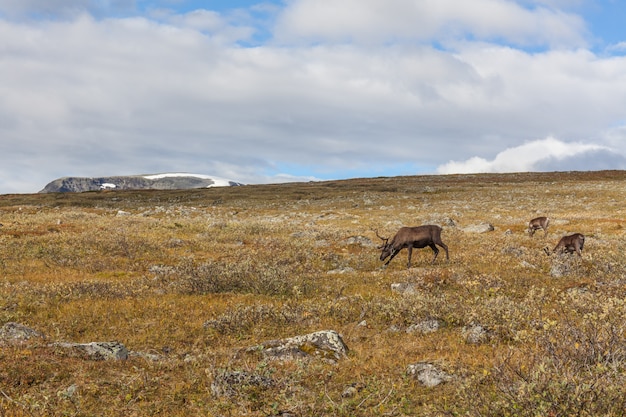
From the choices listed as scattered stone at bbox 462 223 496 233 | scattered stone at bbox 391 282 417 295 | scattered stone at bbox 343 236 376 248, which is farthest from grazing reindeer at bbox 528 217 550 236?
scattered stone at bbox 391 282 417 295

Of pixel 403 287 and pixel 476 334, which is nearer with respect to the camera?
pixel 476 334

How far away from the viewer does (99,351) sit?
9.45 meters

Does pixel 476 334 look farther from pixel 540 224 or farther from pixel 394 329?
pixel 540 224

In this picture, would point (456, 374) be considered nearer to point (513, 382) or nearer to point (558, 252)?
point (513, 382)

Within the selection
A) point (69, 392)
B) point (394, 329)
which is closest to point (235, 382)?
point (69, 392)

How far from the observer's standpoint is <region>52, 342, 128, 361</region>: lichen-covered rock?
9312 millimetres

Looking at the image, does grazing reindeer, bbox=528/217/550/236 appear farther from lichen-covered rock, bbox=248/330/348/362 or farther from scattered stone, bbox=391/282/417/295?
lichen-covered rock, bbox=248/330/348/362

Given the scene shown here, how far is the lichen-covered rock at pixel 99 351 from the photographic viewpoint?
9.31 m

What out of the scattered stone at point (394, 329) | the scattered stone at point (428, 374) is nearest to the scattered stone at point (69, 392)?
the scattered stone at point (428, 374)

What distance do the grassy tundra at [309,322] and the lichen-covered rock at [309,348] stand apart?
1.19 feet

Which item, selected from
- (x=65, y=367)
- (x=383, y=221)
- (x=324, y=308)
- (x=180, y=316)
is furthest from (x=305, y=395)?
(x=383, y=221)

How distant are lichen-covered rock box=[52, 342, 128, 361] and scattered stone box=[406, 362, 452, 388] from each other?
19.4 feet

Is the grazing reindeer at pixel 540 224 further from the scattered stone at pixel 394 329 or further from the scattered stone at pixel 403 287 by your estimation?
the scattered stone at pixel 394 329

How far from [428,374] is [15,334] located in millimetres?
9160
